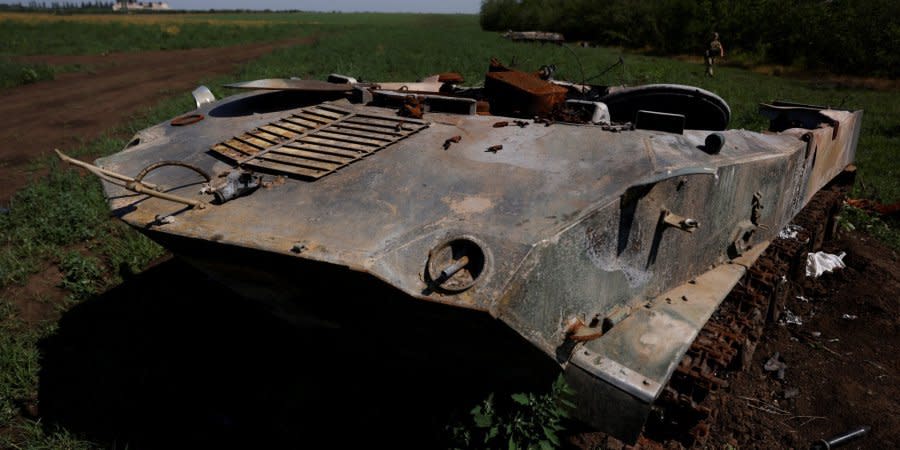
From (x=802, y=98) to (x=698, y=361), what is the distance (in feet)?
46.2

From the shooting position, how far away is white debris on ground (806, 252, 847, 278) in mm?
5707

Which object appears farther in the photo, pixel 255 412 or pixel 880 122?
pixel 880 122

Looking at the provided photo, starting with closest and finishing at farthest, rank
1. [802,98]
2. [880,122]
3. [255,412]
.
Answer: [255,412] → [880,122] → [802,98]

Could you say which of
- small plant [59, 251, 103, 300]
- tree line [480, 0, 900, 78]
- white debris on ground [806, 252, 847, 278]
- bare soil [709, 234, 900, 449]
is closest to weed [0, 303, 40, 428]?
small plant [59, 251, 103, 300]

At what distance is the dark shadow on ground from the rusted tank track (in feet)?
2.36

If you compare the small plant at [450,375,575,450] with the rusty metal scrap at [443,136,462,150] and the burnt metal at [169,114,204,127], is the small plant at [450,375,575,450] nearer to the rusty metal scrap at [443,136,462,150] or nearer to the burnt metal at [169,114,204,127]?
the rusty metal scrap at [443,136,462,150]

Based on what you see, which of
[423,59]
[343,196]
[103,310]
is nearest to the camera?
[343,196]

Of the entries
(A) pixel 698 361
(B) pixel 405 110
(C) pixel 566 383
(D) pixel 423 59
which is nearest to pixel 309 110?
(B) pixel 405 110

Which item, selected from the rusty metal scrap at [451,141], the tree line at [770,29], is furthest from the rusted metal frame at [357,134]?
the tree line at [770,29]

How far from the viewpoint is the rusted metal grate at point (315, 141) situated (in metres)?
2.99

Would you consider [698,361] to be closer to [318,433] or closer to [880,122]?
[318,433]

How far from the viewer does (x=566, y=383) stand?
8.13 ft

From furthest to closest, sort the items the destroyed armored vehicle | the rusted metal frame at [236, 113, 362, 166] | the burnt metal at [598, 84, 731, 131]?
the burnt metal at [598, 84, 731, 131] < the rusted metal frame at [236, 113, 362, 166] < the destroyed armored vehicle

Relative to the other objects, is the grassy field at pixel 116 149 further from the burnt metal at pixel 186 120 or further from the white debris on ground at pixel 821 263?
→ the burnt metal at pixel 186 120
